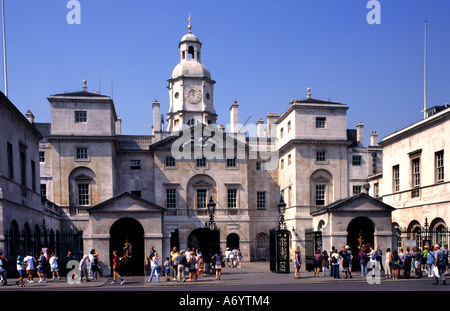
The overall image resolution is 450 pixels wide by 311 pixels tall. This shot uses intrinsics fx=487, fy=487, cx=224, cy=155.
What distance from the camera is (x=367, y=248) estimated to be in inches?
1085

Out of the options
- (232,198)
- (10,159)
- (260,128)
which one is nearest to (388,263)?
(10,159)

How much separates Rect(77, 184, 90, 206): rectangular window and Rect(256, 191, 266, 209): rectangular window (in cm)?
1807

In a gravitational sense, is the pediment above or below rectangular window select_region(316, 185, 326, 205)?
above

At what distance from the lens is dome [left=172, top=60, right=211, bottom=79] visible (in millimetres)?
59000

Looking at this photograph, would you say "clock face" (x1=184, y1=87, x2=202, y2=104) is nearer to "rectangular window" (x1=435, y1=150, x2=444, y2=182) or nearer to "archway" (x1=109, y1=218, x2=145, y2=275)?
"archway" (x1=109, y1=218, x2=145, y2=275)

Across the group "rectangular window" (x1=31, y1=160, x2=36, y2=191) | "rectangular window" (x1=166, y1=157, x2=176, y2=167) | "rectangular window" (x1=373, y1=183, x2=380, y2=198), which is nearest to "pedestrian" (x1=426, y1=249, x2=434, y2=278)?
"rectangular window" (x1=373, y1=183, x2=380, y2=198)

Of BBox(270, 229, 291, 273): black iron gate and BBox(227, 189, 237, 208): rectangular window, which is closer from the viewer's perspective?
BBox(270, 229, 291, 273): black iron gate

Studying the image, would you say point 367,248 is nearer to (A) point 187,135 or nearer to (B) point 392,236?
(B) point 392,236

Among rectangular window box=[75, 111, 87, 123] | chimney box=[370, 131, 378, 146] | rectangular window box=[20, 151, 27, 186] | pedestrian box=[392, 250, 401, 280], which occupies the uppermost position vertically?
rectangular window box=[75, 111, 87, 123]

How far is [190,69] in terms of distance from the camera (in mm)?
59094
